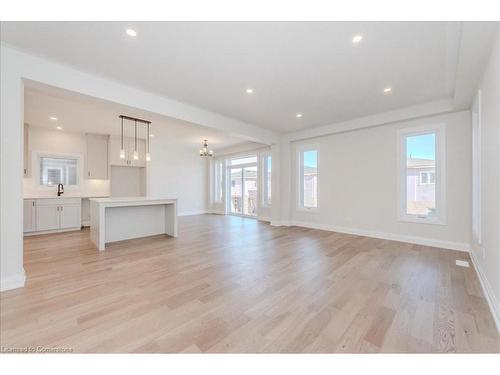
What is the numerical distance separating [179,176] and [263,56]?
7008mm

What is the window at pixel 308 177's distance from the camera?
6.05 m

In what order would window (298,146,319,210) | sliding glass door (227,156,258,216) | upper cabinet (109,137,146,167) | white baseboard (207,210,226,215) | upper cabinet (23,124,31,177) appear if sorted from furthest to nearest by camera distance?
white baseboard (207,210,226,215), sliding glass door (227,156,258,216), upper cabinet (109,137,146,167), window (298,146,319,210), upper cabinet (23,124,31,177)

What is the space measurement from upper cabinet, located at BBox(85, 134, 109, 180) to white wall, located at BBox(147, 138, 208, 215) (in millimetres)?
1392

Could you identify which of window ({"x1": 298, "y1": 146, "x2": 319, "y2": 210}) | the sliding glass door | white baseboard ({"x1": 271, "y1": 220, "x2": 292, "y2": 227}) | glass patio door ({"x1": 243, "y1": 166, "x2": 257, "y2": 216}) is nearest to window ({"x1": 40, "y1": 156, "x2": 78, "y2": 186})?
the sliding glass door

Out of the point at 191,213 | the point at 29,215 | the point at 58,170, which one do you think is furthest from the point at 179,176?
the point at 29,215

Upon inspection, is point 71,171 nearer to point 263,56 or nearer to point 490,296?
point 263,56

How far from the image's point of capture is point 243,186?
8797 mm

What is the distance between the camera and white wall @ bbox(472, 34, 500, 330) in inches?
76.0

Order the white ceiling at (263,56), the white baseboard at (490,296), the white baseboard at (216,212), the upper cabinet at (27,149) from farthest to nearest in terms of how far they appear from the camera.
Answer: the white baseboard at (216,212) → the upper cabinet at (27,149) → the white ceiling at (263,56) → the white baseboard at (490,296)

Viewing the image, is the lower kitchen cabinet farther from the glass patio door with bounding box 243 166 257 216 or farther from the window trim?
the glass patio door with bounding box 243 166 257 216

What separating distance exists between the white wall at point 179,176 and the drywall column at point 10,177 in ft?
A: 16.3

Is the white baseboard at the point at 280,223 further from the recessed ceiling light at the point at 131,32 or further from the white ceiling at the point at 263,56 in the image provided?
the recessed ceiling light at the point at 131,32

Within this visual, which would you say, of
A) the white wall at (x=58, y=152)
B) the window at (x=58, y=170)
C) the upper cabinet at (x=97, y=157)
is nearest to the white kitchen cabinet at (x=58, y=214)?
the white wall at (x=58, y=152)
